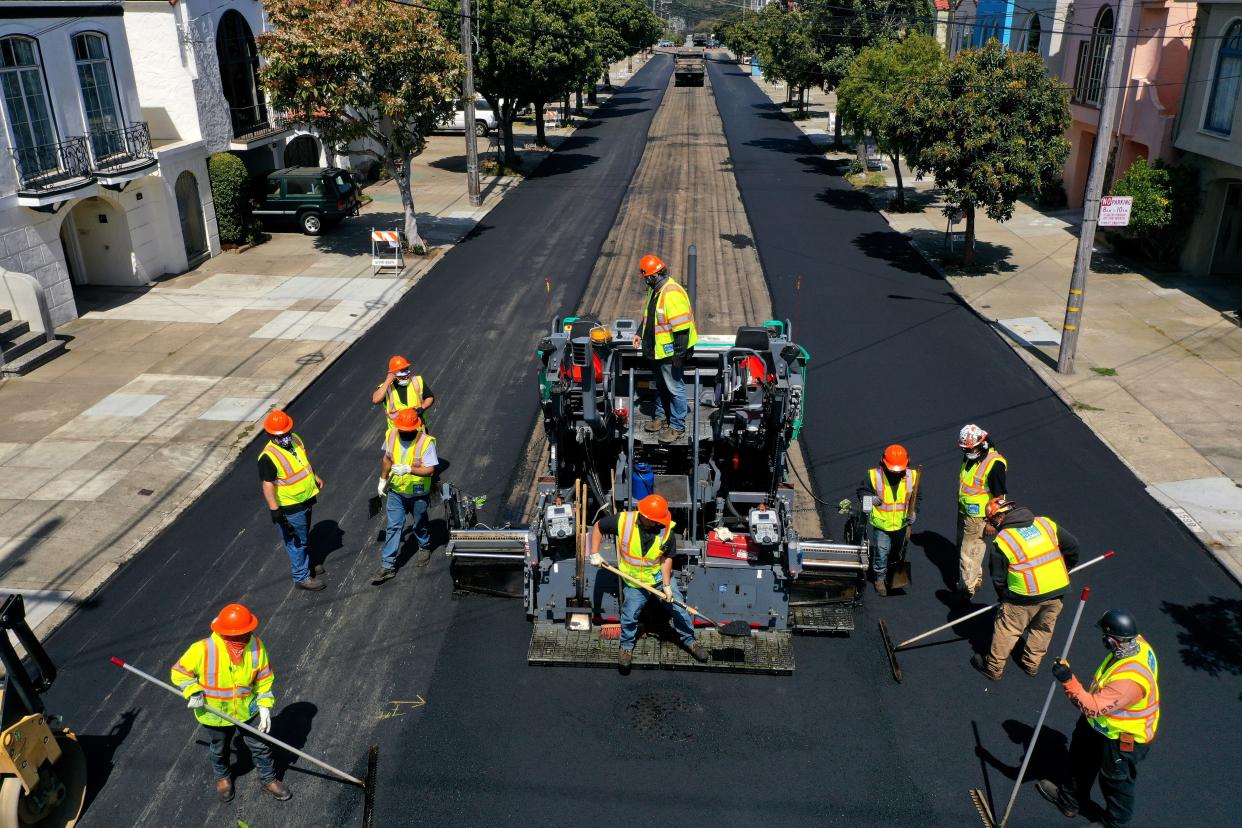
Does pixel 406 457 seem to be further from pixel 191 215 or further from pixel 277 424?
pixel 191 215

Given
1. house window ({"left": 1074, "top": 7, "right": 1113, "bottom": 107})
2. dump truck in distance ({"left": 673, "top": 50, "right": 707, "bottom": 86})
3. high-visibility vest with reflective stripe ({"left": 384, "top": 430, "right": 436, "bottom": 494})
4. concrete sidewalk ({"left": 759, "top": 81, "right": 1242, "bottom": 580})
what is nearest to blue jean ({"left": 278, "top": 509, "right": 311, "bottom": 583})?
high-visibility vest with reflective stripe ({"left": 384, "top": 430, "right": 436, "bottom": 494})

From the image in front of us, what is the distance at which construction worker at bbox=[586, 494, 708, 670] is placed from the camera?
8156mm

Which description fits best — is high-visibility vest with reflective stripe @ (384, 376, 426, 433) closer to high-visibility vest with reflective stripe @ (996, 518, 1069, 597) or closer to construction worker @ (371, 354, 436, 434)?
construction worker @ (371, 354, 436, 434)

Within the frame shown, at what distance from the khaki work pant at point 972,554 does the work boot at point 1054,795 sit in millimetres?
2380

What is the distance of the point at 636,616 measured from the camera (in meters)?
8.51

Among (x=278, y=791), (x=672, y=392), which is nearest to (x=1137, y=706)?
(x=672, y=392)

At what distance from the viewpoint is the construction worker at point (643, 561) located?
8.16 meters

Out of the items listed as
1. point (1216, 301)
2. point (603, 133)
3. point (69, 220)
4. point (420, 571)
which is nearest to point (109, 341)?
point (69, 220)

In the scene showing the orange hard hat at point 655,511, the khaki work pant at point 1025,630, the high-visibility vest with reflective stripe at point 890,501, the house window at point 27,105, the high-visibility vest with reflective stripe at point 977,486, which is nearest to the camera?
the orange hard hat at point 655,511

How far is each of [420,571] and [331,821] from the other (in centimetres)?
345

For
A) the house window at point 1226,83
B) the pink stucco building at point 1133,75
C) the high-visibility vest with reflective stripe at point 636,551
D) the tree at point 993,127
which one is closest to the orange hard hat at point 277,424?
the high-visibility vest with reflective stripe at point 636,551

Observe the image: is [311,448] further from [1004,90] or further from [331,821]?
[1004,90]

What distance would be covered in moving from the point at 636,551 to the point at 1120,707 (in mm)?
3739

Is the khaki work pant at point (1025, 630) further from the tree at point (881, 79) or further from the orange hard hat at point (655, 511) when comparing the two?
the tree at point (881, 79)
